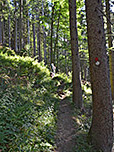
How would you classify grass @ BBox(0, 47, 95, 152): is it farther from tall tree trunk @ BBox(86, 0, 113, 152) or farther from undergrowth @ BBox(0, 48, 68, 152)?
tall tree trunk @ BBox(86, 0, 113, 152)

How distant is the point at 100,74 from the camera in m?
5.11

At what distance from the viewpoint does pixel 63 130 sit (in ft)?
20.3

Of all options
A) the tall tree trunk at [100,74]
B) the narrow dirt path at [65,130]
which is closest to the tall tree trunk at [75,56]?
the narrow dirt path at [65,130]

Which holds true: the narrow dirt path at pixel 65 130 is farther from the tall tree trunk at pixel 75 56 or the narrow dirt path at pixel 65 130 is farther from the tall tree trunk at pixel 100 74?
the tall tree trunk at pixel 100 74

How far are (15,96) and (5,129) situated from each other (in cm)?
220

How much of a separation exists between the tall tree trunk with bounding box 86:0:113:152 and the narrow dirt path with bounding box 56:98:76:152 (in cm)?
101

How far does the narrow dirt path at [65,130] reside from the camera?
5.24m

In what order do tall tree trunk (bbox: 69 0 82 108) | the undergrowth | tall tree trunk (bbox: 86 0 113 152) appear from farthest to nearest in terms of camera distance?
1. tall tree trunk (bbox: 69 0 82 108)
2. tall tree trunk (bbox: 86 0 113 152)
3. the undergrowth

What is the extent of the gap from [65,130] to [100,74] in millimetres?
2770

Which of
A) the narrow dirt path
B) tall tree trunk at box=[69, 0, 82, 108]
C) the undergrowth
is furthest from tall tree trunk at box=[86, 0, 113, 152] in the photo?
tall tree trunk at box=[69, 0, 82, 108]

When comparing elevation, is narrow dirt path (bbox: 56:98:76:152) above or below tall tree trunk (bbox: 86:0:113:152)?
below

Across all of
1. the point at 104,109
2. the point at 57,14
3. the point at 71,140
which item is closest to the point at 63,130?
the point at 71,140

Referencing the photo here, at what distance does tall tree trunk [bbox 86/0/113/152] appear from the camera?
16.7ft

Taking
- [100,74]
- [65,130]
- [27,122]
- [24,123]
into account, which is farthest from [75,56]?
[24,123]
